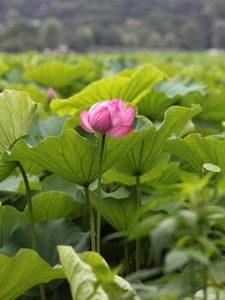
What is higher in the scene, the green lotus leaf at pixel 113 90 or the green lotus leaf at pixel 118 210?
the green lotus leaf at pixel 113 90

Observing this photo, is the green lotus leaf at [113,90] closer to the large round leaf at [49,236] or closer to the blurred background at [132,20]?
the large round leaf at [49,236]

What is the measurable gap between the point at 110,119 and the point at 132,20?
76.5ft

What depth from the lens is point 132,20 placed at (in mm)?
23547

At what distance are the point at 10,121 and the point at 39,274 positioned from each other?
10.1 inches

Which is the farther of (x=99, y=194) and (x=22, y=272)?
(x=99, y=194)

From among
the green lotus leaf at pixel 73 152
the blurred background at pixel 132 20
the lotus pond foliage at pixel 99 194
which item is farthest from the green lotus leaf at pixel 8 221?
the blurred background at pixel 132 20

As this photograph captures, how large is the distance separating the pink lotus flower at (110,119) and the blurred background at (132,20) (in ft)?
56.6

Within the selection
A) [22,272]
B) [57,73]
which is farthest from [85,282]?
[57,73]

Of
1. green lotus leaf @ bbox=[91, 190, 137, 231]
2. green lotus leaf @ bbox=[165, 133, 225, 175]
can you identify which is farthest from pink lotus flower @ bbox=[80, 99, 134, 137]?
green lotus leaf @ bbox=[91, 190, 137, 231]

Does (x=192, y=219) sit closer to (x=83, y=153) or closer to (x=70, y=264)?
(x=70, y=264)

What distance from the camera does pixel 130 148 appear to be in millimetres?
793

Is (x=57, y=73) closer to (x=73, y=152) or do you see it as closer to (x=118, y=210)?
(x=118, y=210)

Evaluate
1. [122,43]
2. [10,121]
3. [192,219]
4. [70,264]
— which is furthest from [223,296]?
[122,43]

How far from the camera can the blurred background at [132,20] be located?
19.9m
